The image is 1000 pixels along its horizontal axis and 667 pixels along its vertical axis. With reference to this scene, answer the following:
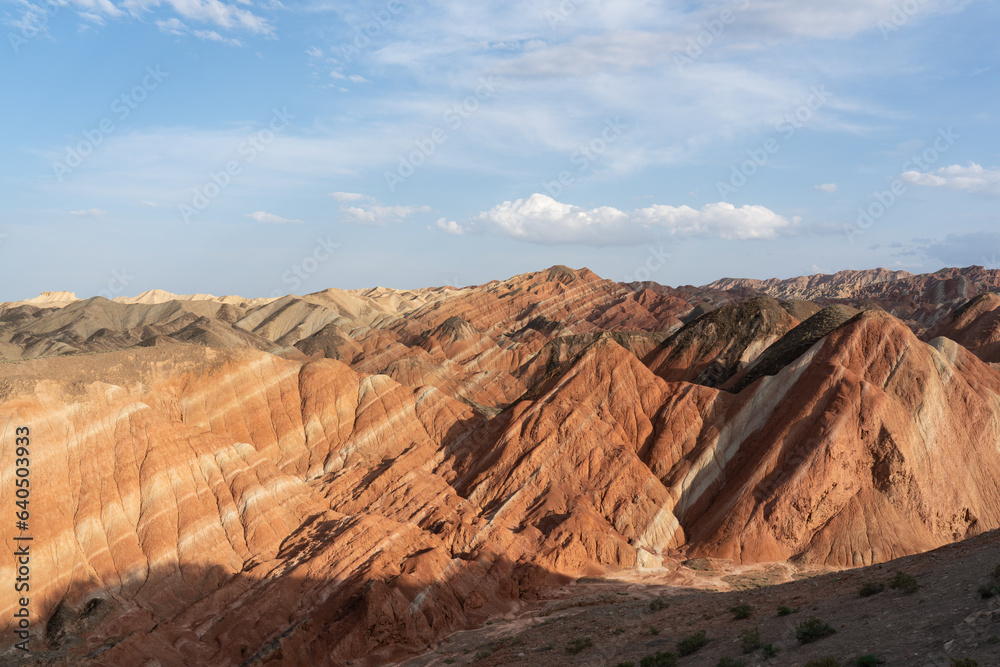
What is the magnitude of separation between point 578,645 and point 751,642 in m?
8.49

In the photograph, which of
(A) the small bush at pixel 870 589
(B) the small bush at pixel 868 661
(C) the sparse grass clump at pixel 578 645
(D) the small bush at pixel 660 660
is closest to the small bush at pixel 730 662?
(D) the small bush at pixel 660 660

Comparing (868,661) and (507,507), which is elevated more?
(868,661)

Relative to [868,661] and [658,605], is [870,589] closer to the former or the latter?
[868,661]

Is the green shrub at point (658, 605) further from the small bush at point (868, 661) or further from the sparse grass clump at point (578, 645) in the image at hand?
the small bush at point (868, 661)

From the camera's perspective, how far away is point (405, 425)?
62.9 m

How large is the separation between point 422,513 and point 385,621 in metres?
13.7

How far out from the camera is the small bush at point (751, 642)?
67.1 feet

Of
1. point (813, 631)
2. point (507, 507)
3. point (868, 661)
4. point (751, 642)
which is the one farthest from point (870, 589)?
point (507, 507)

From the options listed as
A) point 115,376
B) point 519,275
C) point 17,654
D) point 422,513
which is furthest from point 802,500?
point 519,275

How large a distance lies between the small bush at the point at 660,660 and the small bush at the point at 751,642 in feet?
7.34

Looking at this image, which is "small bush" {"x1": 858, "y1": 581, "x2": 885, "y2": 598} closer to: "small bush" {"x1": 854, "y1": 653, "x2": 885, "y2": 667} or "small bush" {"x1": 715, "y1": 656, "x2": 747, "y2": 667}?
"small bush" {"x1": 715, "y1": 656, "x2": 747, "y2": 667}

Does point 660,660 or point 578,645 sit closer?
point 660,660

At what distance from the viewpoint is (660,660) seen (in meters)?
22.0

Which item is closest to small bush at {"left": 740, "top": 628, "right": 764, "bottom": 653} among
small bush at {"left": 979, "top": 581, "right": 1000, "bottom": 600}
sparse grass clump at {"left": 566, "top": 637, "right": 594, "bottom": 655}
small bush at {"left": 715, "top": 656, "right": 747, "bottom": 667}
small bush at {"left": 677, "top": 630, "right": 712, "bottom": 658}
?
small bush at {"left": 715, "top": 656, "right": 747, "bottom": 667}
